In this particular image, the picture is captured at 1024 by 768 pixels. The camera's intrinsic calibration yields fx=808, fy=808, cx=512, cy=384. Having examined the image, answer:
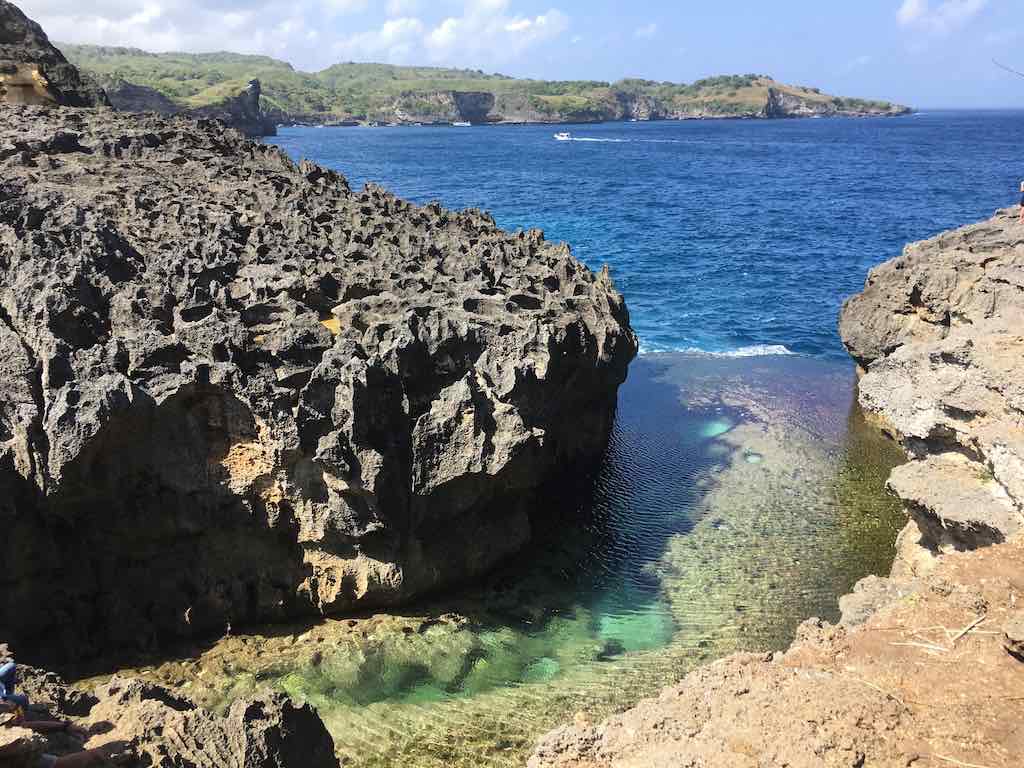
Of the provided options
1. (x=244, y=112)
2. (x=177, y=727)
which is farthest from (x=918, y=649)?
(x=244, y=112)

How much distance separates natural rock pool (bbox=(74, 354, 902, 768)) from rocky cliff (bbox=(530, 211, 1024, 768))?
8.93 feet

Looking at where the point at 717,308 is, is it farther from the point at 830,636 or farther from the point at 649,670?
the point at 830,636

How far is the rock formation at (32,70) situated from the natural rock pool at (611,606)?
99.6ft

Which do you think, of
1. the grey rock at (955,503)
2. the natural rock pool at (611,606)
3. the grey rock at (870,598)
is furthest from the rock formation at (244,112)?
the grey rock at (870,598)

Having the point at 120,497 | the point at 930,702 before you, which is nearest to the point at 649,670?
the point at 930,702

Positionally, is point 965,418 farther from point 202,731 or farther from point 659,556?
point 202,731

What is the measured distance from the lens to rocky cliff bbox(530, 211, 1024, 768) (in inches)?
287

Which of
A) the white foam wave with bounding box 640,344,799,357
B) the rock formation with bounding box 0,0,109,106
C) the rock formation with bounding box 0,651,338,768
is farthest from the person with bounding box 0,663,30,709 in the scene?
the rock formation with bounding box 0,0,109,106

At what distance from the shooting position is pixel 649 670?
12.5 metres

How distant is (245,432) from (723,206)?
57.0m

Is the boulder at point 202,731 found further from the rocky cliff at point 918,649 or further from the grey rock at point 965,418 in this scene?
the grey rock at point 965,418

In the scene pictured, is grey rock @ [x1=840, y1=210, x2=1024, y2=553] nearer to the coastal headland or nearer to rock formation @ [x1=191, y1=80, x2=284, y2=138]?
the coastal headland

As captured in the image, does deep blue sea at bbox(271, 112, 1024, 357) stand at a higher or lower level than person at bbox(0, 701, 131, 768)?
higher

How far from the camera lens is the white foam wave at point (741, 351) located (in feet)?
95.6
